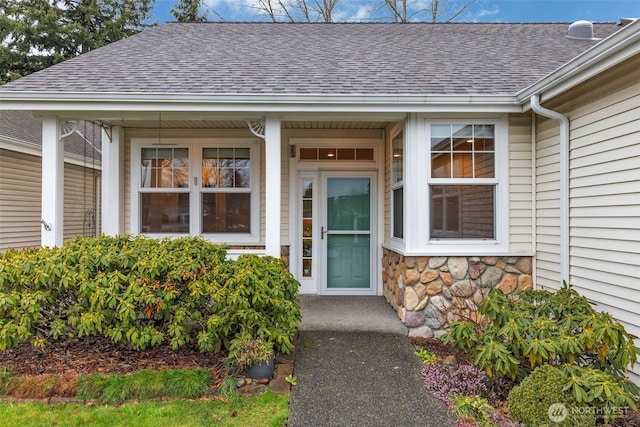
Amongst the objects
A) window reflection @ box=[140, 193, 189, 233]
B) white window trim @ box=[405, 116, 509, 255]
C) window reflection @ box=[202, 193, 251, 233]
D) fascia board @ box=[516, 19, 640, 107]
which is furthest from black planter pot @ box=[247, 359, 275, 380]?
fascia board @ box=[516, 19, 640, 107]

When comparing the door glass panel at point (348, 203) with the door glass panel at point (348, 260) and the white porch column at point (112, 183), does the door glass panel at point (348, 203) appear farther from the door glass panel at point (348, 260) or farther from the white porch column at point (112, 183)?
the white porch column at point (112, 183)

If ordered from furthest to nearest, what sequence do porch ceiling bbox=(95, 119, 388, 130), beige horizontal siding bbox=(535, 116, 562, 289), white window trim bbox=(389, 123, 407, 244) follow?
1. porch ceiling bbox=(95, 119, 388, 130)
2. white window trim bbox=(389, 123, 407, 244)
3. beige horizontal siding bbox=(535, 116, 562, 289)

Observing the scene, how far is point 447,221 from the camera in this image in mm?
4129

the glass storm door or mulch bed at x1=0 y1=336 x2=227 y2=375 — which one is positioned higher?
the glass storm door

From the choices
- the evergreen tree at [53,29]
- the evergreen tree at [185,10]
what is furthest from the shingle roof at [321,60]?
the evergreen tree at [185,10]

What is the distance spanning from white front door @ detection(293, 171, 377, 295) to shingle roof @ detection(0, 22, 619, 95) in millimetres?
1638

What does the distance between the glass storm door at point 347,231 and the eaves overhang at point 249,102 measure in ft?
5.99

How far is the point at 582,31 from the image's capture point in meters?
6.30

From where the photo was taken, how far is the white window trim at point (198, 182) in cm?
544

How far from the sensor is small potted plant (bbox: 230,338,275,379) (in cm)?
296

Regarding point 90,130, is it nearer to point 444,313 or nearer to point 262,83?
point 262,83

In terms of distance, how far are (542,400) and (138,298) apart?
2.99m

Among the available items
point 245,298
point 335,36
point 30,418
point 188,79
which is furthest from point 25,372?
point 335,36

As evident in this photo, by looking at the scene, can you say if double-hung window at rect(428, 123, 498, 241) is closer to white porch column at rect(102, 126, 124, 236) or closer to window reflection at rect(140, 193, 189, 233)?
window reflection at rect(140, 193, 189, 233)
